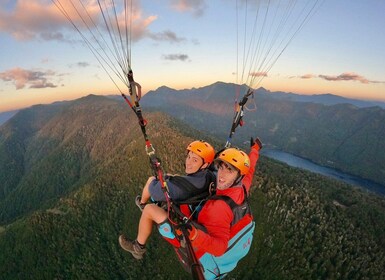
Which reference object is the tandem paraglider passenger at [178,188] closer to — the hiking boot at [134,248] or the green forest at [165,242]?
the hiking boot at [134,248]

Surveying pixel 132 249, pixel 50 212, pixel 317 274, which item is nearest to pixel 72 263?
pixel 50 212

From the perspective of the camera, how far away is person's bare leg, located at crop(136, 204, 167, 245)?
21.0ft

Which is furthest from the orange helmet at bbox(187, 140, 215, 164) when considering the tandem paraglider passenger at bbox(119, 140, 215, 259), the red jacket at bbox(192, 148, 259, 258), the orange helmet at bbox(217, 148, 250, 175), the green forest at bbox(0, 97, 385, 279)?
the green forest at bbox(0, 97, 385, 279)

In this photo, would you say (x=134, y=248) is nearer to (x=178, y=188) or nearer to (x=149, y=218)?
(x=149, y=218)

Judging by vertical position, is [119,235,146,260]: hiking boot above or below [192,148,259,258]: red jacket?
below

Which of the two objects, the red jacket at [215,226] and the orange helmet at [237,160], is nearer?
the red jacket at [215,226]

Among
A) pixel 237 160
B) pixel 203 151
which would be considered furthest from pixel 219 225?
pixel 203 151

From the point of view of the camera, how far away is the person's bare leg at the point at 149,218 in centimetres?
639

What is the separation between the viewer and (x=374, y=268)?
2901 inches

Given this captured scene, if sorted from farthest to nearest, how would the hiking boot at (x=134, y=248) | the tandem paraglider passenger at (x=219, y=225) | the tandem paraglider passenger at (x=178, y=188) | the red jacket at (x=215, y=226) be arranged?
the hiking boot at (x=134, y=248)
the tandem paraglider passenger at (x=178, y=188)
the tandem paraglider passenger at (x=219, y=225)
the red jacket at (x=215, y=226)

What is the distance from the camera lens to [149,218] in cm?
684

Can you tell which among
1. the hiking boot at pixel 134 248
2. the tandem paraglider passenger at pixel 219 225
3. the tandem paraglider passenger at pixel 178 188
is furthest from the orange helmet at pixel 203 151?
the hiking boot at pixel 134 248

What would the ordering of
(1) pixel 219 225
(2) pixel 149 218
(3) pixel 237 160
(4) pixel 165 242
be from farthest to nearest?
(4) pixel 165 242 → (3) pixel 237 160 → (2) pixel 149 218 → (1) pixel 219 225

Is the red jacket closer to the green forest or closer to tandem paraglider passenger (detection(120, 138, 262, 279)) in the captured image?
tandem paraglider passenger (detection(120, 138, 262, 279))
